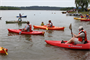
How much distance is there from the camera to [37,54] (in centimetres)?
870

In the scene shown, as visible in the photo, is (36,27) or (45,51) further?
(36,27)

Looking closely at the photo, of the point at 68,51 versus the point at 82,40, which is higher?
the point at 82,40

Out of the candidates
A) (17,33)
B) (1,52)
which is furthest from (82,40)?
(17,33)

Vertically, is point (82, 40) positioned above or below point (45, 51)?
above

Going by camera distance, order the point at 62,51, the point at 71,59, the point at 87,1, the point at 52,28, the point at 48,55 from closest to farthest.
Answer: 1. the point at 71,59
2. the point at 48,55
3. the point at 62,51
4. the point at 52,28
5. the point at 87,1

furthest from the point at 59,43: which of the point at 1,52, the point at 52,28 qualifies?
the point at 52,28

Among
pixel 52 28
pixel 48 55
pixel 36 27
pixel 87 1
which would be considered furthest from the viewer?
pixel 87 1

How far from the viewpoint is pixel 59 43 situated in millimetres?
9758

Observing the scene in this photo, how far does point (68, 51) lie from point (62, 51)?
40 cm

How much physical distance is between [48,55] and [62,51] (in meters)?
1.13

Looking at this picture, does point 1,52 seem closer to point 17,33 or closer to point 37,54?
point 37,54

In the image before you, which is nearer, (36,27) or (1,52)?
(1,52)

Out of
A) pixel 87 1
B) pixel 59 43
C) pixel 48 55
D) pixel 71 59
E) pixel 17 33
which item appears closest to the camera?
pixel 71 59

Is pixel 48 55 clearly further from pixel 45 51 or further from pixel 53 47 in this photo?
pixel 53 47
